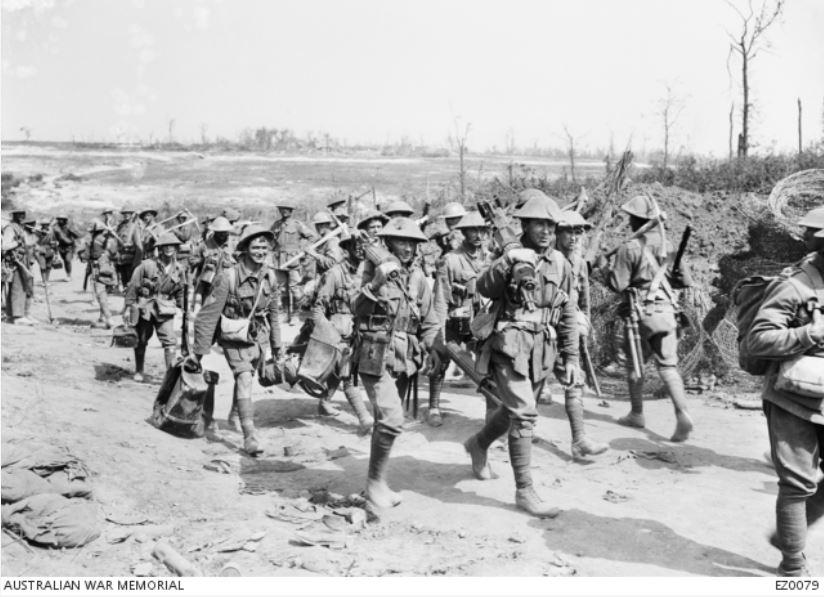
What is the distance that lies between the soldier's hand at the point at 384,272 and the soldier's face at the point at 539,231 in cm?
102

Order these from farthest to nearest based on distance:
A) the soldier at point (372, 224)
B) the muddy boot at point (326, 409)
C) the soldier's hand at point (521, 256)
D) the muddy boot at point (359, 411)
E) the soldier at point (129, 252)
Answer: the soldier at point (129, 252) < the muddy boot at point (326, 409) < the soldier at point (372, 224) < the muddy boot at point (359, 411) < the soldier's hand at point (521, 256)

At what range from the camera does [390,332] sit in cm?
584

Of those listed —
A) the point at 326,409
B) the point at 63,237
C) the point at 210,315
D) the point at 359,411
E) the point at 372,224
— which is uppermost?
the point at 372,224

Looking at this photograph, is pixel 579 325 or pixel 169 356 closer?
pixel 579 325

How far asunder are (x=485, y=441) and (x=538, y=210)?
1973 millimetres

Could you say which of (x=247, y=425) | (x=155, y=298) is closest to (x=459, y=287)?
(x=247, y=425)

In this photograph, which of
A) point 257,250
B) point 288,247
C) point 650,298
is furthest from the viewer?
point 288,247

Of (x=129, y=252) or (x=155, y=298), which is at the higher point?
(x=129, y=252)

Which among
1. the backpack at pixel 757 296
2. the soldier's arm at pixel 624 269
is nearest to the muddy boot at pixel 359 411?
the soldier's arm at pixel 624 269

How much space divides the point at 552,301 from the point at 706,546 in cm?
192

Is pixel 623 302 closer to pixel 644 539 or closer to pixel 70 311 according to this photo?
pixel 644 539

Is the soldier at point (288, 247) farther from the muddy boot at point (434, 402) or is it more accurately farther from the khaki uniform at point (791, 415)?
the khaki uniform at point (791, 415)

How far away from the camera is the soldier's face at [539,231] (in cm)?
534

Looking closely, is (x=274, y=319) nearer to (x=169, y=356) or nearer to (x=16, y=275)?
(x=169, y=356)
